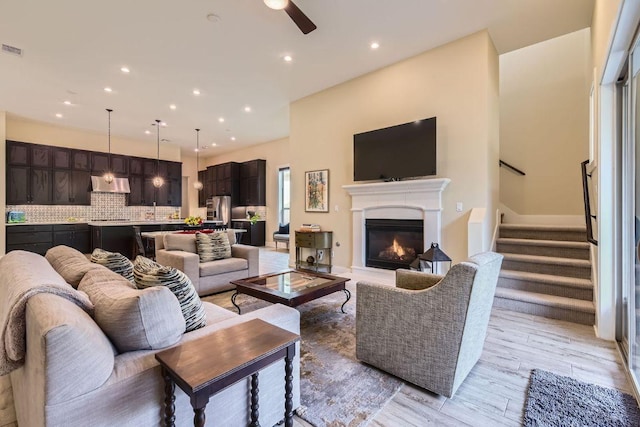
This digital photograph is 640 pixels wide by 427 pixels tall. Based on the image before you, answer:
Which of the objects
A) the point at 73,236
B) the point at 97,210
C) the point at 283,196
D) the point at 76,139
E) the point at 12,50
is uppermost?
the point at 12,50

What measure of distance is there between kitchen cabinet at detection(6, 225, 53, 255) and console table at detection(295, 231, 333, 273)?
5826 millimetres

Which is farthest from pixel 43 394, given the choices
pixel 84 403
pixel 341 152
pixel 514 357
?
pixel 341 152

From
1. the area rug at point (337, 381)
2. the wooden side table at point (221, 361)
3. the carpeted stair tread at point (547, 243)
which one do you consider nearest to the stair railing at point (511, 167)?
the carpeted stair tread at point (547, 243)

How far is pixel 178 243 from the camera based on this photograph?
4.17 m

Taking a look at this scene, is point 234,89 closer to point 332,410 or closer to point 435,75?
point 435,75

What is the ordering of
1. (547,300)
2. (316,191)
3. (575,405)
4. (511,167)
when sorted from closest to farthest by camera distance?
(575,405) → (547,300) → (511,167) → (316,191)

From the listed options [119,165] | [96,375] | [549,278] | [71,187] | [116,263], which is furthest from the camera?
[119,165]

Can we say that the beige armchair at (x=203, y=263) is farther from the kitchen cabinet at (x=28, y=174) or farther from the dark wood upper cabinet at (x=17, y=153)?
the dark wood upper cabinet at (x=17, y=153)

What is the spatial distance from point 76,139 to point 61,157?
0.77 m

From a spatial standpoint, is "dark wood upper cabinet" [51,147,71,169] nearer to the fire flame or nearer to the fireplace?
the fireplace

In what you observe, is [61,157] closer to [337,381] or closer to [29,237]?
[29,237]

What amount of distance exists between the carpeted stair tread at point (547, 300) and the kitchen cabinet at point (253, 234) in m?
7.09

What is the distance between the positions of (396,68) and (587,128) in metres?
3.15

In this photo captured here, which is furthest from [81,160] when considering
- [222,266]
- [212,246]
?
[222,266]
